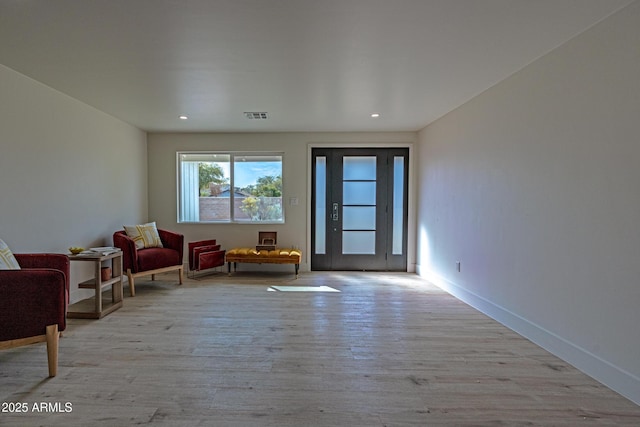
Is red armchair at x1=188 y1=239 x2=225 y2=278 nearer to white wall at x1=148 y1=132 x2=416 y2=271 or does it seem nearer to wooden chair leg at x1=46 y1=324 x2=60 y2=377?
white wall at x1=148 y1=132 x2=416 y2=271

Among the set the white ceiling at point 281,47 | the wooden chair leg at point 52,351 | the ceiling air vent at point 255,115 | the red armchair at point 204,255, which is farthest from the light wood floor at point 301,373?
the ceiling air vent at point 255,115

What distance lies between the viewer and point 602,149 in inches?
82.8

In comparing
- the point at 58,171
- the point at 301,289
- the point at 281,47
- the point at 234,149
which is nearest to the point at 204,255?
the point at 301,289

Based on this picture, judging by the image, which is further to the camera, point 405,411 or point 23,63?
point 23,63

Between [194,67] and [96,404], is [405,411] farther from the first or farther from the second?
[194,67]

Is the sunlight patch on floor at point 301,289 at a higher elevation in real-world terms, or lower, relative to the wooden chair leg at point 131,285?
lower

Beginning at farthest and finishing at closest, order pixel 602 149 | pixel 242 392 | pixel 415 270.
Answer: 1. pixel 415 270
2. pixel 602 149
3. pixel 242 392

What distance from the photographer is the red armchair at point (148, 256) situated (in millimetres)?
4059

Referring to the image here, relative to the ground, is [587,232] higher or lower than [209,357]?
higher

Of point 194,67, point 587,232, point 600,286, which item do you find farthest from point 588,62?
point 194,67

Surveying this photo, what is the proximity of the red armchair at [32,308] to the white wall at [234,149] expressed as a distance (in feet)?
11.1

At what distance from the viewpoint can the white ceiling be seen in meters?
1.97

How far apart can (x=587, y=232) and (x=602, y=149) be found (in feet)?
1.92

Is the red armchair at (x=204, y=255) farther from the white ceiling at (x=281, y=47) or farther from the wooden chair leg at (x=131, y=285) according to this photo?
the white ceiling at (x=281, y=47)
